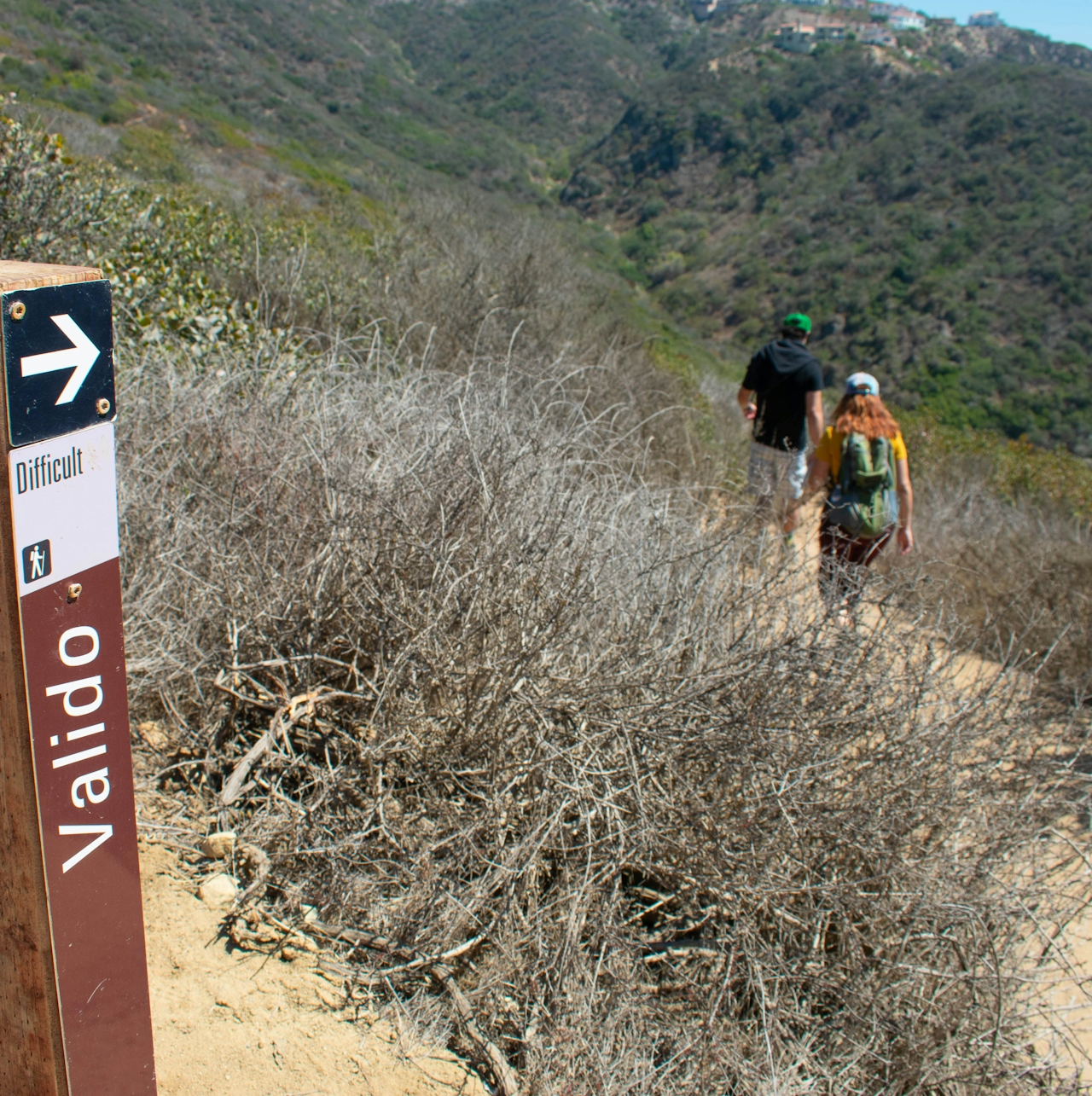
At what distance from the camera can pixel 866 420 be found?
4.65 m

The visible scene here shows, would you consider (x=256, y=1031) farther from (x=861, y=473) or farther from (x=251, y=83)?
(x=251, y=83)

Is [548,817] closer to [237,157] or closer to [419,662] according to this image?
[419,662]

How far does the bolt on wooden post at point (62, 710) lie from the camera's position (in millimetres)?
1071

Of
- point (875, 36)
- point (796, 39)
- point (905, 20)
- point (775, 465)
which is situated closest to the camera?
point (775, 465)

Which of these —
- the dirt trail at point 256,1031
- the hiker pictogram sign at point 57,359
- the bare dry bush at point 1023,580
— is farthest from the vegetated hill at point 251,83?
the hiker pictogram sign at point 57,359

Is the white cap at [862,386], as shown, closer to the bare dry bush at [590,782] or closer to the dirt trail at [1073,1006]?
the dirt trail at [1073,1006]

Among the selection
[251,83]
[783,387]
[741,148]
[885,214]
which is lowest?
[783,387]

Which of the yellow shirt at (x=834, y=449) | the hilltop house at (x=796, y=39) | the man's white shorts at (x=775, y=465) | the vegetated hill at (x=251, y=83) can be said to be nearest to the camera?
the yellow shirt at (x=834, y=449)

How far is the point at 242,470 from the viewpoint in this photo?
325 cm

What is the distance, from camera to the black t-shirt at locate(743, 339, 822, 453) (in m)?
5.18

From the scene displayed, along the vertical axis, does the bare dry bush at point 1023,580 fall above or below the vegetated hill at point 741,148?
below

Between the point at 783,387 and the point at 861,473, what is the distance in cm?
92

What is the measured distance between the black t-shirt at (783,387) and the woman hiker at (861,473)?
15.4 inches

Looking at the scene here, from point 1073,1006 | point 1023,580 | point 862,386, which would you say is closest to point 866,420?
point 862,386
